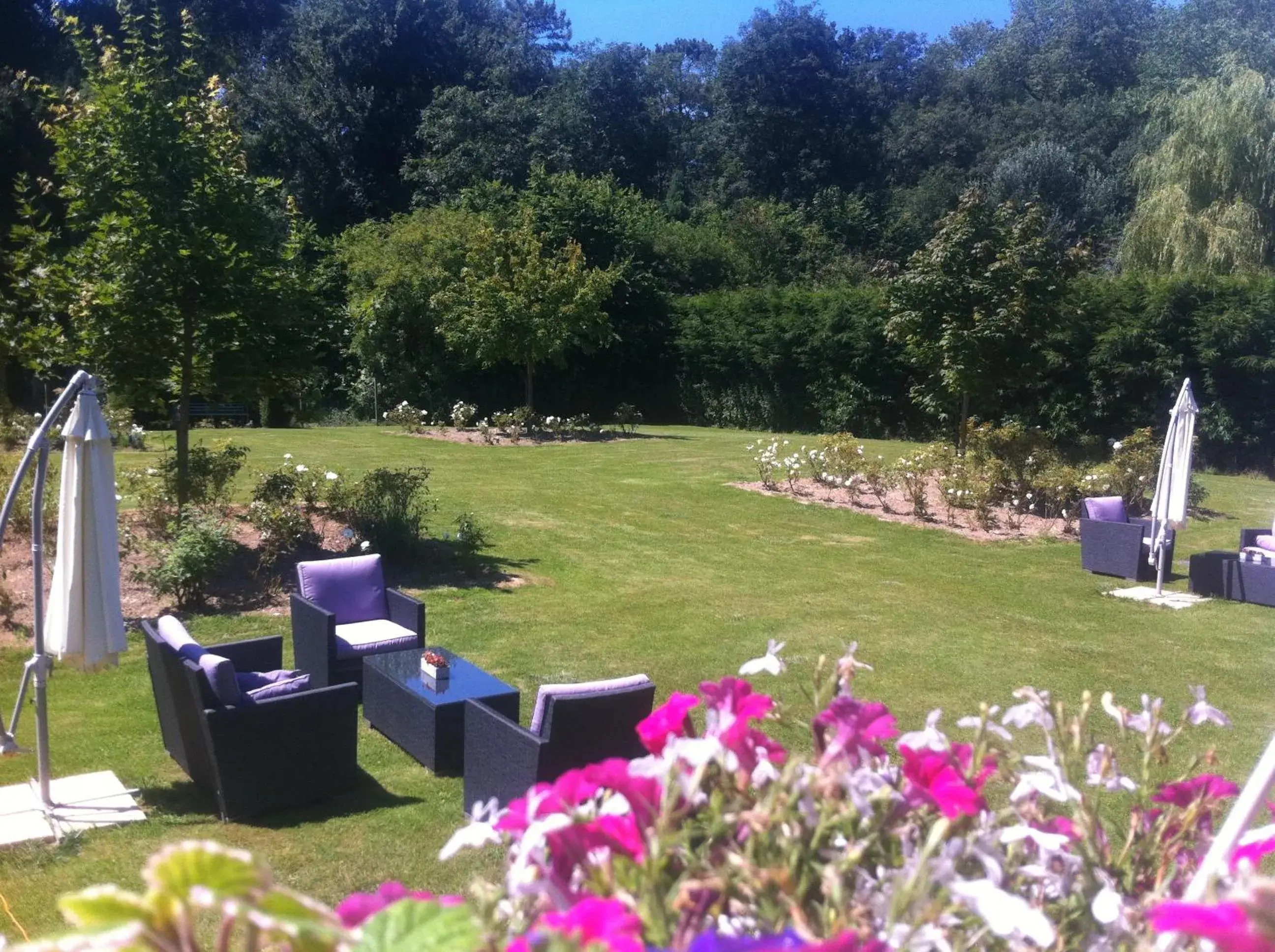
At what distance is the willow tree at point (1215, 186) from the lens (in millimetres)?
22016

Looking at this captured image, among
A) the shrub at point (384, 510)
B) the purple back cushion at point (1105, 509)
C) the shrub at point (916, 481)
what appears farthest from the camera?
the shrub at point (916, 481)

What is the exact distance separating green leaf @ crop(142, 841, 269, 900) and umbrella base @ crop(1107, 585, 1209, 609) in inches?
423

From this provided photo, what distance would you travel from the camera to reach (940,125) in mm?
45031

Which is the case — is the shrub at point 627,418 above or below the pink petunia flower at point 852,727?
above

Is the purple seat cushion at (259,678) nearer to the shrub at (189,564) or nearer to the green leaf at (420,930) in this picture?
the shrub at (189,564)

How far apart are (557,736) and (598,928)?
4.08 m

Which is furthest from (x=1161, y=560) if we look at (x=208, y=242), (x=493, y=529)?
(x=208, y=242)

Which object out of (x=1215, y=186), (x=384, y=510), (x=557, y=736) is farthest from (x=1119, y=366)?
(x=557, y=736)

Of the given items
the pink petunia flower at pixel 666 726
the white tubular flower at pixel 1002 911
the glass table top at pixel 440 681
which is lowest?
the glass table top at pixel 440 681

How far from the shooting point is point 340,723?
5641mm

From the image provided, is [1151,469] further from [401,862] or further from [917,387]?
[401,862]

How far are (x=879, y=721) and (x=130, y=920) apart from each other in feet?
3.29

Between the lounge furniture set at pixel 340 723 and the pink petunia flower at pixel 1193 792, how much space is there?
11.4 feet

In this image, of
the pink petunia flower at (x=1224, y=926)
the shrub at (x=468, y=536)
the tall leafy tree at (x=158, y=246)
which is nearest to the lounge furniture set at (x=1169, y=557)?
the shrub at (x=468, y=536)
